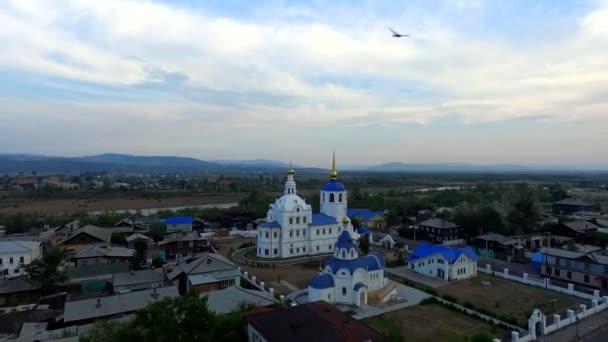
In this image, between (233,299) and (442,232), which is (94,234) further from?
(442,232)

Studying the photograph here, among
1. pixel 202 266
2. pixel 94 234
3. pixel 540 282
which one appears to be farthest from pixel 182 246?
pixel 540 282

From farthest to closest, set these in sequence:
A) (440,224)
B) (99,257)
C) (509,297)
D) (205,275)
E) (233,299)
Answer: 1. (440,224)
2. (99,257)
3. (205,275)
4. (509,297)
5. (233,299)

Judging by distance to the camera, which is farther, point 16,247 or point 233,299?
point 16,247

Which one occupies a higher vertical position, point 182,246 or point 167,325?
point 167,325

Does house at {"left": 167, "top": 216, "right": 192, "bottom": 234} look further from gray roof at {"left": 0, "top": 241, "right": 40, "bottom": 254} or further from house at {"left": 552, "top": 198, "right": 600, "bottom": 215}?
house at {"left": 552, "top": 198, "right": 600, "bottom": 215}

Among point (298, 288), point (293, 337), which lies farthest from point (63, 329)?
point (298, 288)

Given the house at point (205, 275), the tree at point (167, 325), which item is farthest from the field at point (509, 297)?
the tree at point (167, 325)
